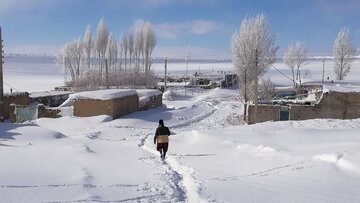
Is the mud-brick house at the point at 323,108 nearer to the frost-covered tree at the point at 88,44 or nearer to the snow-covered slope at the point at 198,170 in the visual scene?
the snow-covered slope at the point at 198,170

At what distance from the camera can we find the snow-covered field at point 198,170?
26.1 ft

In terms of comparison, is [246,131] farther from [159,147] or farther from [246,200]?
[246,200]

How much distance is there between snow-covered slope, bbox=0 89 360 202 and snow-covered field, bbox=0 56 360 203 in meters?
0.02

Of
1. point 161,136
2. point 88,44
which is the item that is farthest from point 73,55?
point 161,136

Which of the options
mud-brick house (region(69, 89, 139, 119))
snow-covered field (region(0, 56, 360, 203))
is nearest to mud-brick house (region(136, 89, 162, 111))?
mud-brick house (region(69, 89, 139, 119))

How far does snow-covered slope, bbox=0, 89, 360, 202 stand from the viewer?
7.96 m

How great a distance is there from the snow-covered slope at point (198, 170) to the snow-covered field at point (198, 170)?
0.06ft

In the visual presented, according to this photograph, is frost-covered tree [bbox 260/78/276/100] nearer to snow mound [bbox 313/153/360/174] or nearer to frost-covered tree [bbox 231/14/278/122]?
frost-covered tree [bbox 231/14/278/122]

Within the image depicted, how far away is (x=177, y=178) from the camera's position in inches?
388

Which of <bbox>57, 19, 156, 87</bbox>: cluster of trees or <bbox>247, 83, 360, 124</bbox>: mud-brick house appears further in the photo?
<bbox>57, 19, 156, 87</bbox>: cluster of trees

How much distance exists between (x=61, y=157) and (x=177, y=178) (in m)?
3.41

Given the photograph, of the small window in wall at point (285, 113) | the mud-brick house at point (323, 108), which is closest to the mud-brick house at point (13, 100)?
the mud-brick house at point (323, 108)

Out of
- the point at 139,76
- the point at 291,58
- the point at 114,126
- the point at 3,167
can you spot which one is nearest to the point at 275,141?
the point at 3,167

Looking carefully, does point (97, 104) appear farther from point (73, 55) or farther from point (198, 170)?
point (73, 55)
